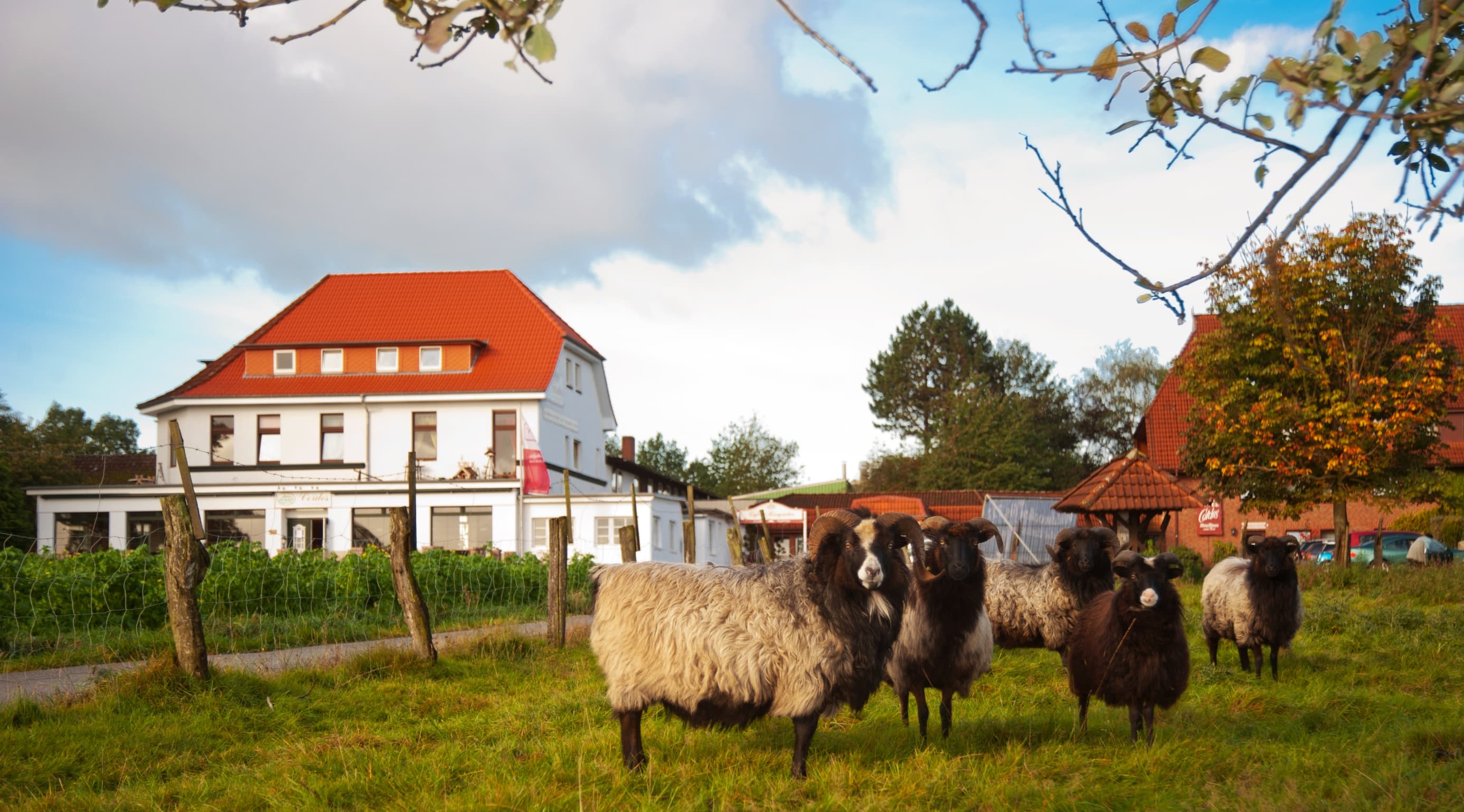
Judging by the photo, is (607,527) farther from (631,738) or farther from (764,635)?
(764,635)

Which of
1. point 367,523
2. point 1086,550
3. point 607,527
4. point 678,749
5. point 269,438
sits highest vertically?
point 269,438

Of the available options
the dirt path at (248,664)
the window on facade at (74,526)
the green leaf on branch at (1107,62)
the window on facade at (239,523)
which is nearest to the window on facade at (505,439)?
the window on facade at (239,523)

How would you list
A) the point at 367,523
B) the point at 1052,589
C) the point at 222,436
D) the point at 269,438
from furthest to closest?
1. the point at 222,436
2. the point at 269,438
3. the point at 367,523
4. the point at 1052,589

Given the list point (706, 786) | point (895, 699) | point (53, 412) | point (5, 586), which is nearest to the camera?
point (706, 786)

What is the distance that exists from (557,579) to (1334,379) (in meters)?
21.0

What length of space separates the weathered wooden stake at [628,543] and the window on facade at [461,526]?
2110cm

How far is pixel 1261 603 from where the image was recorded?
11.0 m

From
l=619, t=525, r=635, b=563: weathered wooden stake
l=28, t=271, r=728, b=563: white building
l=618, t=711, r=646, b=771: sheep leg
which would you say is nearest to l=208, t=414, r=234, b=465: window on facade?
l=28, t=271, r=728, b=563: white building

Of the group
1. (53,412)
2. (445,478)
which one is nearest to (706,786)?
(445,478)

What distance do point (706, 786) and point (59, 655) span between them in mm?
8611

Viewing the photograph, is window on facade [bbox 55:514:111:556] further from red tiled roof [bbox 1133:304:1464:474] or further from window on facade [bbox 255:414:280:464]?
red tiled roof [bbox 1133:304:1464:474]

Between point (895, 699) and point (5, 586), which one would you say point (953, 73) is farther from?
point (5, 586)

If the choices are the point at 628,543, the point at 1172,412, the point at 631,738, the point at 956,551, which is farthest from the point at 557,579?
the point at 1172,412

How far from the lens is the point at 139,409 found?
39188 millimetres
